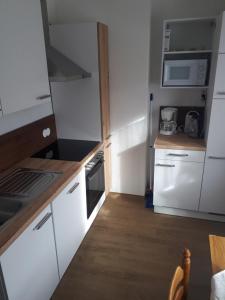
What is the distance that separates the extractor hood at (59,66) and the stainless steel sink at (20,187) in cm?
74

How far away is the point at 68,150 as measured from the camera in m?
2.32

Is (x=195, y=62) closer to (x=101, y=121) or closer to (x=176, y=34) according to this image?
(x=176, y=34)

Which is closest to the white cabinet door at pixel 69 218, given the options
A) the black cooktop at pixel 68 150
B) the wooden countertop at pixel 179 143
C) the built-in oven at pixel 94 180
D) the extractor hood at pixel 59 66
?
the built-in oven at pixel 94 180

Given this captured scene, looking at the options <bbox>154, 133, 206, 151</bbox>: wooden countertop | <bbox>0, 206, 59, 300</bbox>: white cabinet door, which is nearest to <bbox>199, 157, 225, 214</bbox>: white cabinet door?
<bbox>154, 133, 206, 151</bbox>: wooden countertop

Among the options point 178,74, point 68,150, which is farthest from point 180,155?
point 68,150

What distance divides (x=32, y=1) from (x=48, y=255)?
5.44 ft

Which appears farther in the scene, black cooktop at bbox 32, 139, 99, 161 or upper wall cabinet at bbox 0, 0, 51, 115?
black cooktop at bbox 32, 139, 99, 161

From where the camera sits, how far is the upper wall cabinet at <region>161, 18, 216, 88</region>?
92.4 inches

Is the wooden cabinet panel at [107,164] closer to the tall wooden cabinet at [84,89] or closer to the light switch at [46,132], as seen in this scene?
the tall wooden cabinet at [84,89]

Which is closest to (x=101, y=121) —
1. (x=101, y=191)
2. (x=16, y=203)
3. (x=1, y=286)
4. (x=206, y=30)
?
(x=101, y=191)

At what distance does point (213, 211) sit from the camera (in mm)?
2504

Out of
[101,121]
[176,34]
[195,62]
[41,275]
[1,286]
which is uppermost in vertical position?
[176,34]

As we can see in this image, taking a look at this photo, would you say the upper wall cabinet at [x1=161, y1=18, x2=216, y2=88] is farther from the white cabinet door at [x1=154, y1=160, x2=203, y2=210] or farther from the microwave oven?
the white cabinet door at [x1=154, y1=160, x2=203, y2=210]

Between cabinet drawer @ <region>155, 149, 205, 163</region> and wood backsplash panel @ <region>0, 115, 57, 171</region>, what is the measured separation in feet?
3.71
